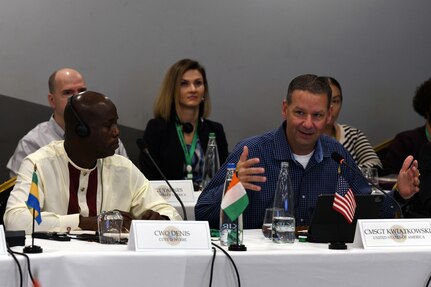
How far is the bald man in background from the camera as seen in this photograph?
18.7ft

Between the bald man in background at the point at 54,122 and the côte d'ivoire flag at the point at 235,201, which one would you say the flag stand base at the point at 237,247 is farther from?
the bald man in background at the point at 54,122

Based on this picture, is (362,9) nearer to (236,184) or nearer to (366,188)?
(366,188)

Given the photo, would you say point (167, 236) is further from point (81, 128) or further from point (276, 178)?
point (276, 178)

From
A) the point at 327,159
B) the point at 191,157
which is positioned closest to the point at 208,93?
the point at 191,157

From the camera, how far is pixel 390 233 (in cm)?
338

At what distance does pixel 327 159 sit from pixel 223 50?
2.82 m

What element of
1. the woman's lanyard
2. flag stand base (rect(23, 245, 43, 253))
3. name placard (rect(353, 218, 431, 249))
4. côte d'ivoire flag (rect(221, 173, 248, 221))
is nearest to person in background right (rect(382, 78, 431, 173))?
the woman's lanyard

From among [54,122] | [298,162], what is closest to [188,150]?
[54,122]

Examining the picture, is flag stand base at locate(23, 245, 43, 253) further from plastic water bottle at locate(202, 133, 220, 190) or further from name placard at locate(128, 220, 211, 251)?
plastic water bottle at locate(202, 133, 220, 190)

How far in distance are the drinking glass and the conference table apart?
0.05m

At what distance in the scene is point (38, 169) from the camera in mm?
3961

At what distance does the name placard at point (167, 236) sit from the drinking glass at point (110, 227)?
0.22 metres

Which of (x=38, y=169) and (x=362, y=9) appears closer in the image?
(x=38, y=169)

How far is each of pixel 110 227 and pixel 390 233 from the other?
39.8 inches
